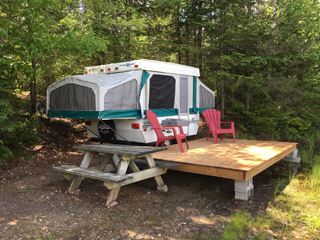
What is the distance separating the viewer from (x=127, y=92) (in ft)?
18.3

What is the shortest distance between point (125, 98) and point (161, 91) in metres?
1.18

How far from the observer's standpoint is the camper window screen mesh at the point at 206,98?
767 cm

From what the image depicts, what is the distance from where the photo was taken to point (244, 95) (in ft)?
31.7

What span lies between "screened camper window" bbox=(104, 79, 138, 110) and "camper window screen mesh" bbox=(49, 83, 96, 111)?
28 centimetres

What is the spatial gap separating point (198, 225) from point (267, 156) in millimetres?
2262

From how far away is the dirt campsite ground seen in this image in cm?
301

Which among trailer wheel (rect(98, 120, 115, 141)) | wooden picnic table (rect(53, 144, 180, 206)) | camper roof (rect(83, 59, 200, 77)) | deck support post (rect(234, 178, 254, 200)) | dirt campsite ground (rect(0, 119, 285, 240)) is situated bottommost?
dirt campsite ground (rect(0, 119, 285, 240))

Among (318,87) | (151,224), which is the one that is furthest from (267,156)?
(318,87)

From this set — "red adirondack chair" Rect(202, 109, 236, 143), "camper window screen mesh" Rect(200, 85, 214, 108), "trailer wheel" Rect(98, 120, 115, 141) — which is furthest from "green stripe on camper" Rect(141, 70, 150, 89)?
"camper window screen mesh" Rect(200, 85, 214, 108)

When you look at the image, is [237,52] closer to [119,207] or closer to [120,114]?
[120,114]

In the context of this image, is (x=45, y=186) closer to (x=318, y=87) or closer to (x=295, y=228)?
(x=295, y=228)

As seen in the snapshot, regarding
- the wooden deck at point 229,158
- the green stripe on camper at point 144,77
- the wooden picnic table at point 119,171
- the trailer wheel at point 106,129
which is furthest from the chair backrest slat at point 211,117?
the wooden picnic table at point 119,171

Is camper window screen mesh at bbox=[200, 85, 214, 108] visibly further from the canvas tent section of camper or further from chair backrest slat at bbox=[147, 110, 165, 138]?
chair backrest slat at bbox=[147, 110, 165, 138]

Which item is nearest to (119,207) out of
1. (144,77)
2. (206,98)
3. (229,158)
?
(229,158)
